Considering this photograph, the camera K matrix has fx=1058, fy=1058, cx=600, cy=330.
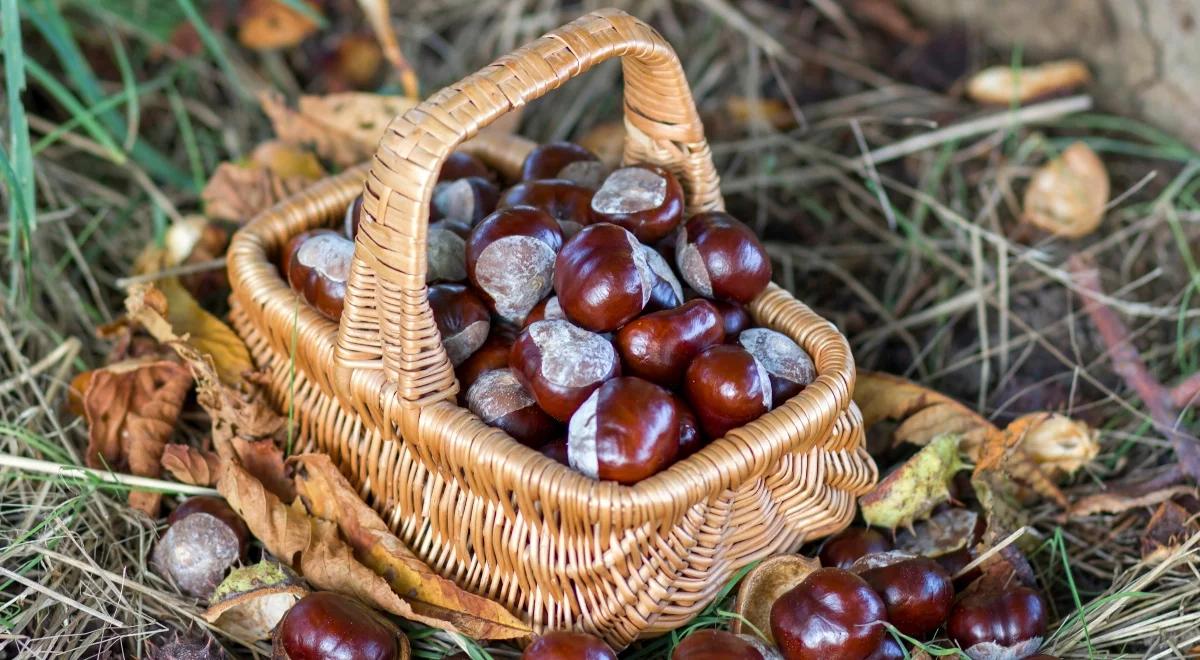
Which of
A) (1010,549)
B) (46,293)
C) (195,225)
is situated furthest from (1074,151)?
(46,293)

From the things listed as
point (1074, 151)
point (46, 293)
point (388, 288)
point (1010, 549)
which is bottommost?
point (1010, 549)

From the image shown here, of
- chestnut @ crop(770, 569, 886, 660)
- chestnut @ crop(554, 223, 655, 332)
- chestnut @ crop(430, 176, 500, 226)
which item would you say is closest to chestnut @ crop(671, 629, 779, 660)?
chestnut @ crop(770, 569, 886, 660)

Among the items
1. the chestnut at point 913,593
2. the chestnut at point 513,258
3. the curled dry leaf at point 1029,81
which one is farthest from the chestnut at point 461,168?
the curled dry leaf at point 1029,81

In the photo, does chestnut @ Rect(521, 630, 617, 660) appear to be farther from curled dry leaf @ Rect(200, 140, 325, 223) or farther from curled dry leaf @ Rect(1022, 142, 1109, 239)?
curled dry leaf @ Rect(1022, 142, 1109, 239)

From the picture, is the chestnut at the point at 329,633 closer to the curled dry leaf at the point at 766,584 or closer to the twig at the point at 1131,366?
the curled dry leaf at the point at 766,584

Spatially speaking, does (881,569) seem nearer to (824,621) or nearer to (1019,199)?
(824,621)

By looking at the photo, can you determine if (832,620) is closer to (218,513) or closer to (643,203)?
(643,203)

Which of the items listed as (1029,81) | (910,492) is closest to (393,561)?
(910,492)
